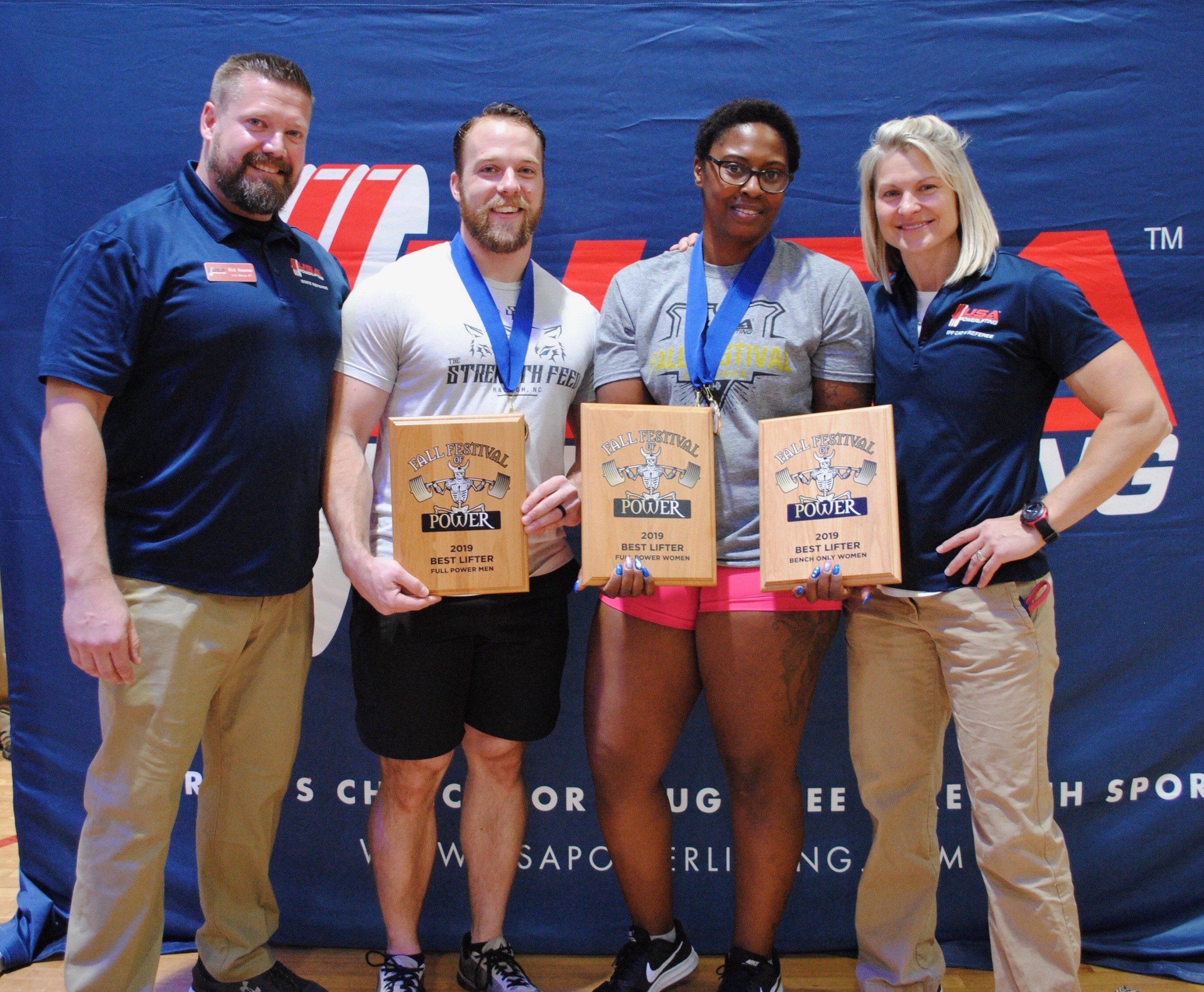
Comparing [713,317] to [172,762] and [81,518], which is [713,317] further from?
[172,762]

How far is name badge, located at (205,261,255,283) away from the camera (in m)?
2.02

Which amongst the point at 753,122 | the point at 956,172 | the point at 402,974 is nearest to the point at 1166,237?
the point at 956,172

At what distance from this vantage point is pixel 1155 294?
265cm

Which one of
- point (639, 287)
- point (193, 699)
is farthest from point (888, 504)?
point (193, 699)

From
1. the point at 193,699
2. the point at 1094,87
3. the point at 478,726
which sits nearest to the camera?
the point at 193,699

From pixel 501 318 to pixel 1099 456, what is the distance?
1.37 meters

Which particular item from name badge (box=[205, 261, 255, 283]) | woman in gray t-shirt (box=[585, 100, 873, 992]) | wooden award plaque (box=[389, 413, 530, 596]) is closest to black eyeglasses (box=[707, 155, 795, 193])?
woman in gray t-shirt (box=[585, 100, 873, 992])

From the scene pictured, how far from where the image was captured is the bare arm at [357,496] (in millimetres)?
2062

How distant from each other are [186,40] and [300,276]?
1.03m

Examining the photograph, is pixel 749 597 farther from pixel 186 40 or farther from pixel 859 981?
pixel 186 40

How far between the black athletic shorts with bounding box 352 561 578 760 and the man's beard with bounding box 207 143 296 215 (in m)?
0.94

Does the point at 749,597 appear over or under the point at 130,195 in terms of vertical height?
under

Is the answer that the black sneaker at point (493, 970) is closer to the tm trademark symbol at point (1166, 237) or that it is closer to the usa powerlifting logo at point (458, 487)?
the usa powerlifting logo at point (458, 487)

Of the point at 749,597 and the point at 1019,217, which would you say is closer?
the point at 749,597
